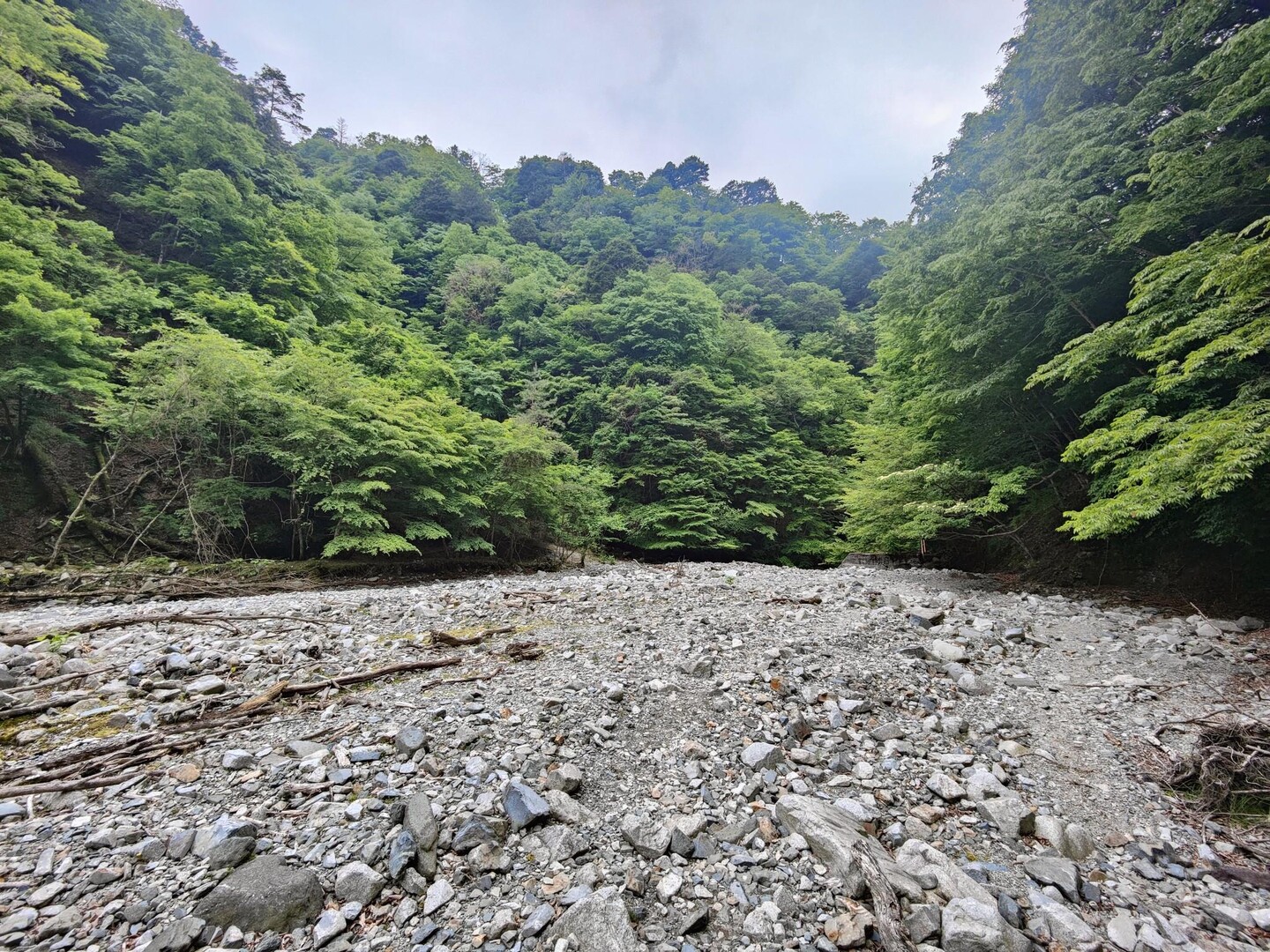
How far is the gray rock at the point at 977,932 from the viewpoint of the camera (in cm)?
193

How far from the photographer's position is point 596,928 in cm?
199

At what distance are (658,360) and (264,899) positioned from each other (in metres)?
21.1

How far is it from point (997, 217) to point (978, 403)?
3520mm

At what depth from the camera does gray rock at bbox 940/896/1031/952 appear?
1932 mm

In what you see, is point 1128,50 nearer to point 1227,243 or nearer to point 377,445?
point 1227,243

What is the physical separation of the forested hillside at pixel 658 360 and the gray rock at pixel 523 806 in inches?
261

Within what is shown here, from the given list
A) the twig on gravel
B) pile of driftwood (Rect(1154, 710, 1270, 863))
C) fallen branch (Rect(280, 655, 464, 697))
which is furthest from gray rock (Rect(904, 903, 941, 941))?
the twig on gravel

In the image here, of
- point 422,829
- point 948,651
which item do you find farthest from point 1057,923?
point 948,651

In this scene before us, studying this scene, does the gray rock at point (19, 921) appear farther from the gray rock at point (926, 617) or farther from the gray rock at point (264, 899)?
the gray rock at point (926, 617)

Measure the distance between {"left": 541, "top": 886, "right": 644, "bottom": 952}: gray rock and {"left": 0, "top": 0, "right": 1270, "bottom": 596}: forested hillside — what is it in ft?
21.0

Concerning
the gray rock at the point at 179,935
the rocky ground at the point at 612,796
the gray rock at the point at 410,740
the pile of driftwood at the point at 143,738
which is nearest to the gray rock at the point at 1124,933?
the rocky ground at the point at 612,796

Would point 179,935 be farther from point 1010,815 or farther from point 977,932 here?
point 1010,815

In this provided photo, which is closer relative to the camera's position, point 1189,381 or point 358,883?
point 358,883

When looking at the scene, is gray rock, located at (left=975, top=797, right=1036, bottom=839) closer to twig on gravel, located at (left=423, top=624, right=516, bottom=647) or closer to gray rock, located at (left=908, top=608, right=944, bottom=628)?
gray rock, located at (left=908, top=608, right=944, bottom=628)
